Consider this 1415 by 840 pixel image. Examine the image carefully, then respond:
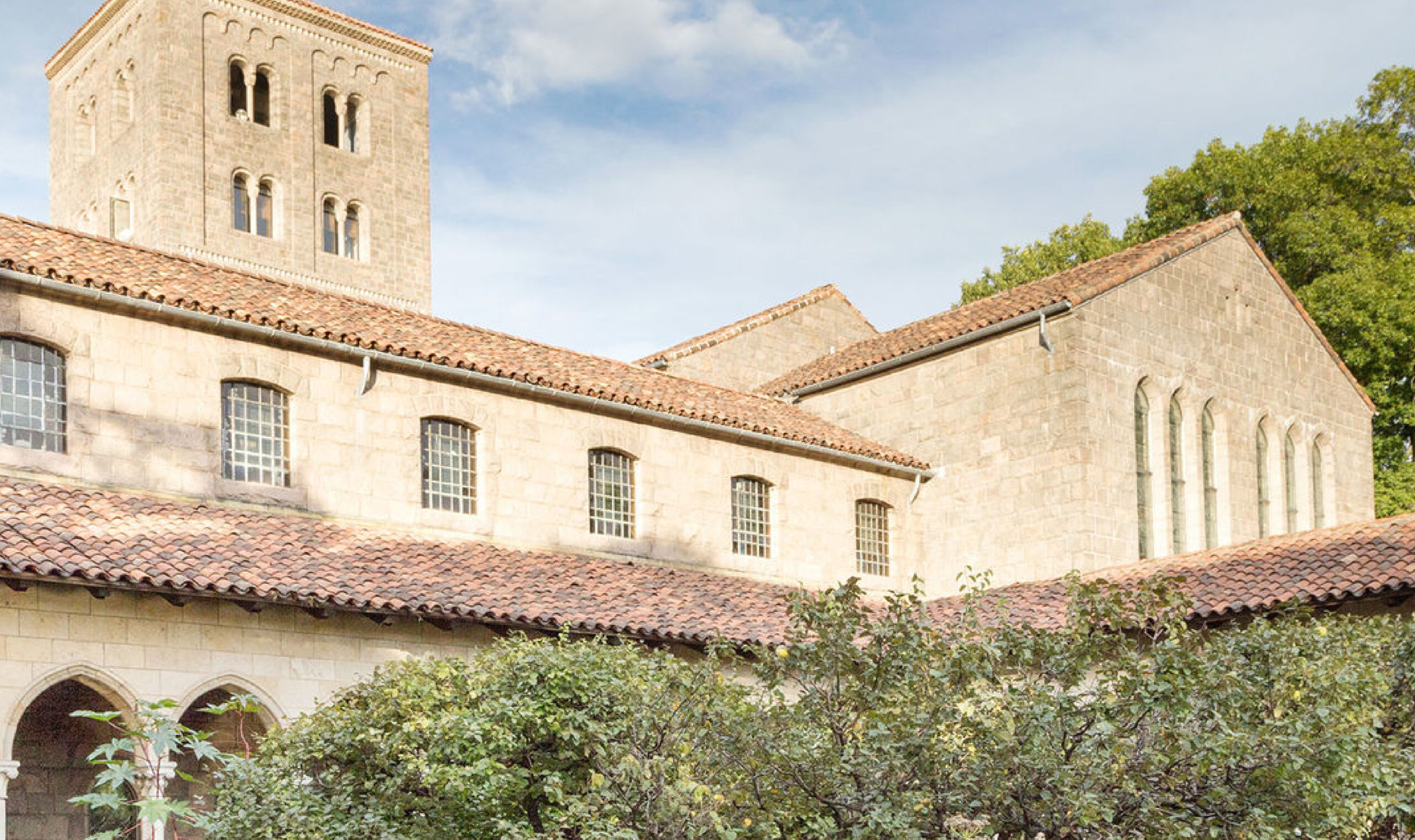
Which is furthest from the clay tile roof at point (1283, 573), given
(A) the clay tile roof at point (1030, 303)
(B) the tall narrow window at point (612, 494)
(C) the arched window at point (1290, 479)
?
(C) the arched window at point (1290, 479)

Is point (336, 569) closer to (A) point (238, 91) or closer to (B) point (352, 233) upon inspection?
(B) point (352, 233)

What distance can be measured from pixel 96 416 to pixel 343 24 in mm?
32586

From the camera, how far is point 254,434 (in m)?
19.0

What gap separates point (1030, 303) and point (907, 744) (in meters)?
17.9

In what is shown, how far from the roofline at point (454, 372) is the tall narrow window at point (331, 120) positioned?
2773 cm

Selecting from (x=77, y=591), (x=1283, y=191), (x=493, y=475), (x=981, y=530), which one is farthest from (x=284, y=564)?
(x=1283, y=191)

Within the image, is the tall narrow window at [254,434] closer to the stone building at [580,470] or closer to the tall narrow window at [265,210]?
the stone building at [580,470]

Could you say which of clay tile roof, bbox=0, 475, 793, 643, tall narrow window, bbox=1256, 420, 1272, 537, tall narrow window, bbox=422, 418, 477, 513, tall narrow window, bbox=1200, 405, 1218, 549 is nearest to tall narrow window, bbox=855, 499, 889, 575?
clay tile roof, bbox=0, 475, 793, 643

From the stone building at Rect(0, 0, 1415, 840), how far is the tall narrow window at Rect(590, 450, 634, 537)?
7 centimetres

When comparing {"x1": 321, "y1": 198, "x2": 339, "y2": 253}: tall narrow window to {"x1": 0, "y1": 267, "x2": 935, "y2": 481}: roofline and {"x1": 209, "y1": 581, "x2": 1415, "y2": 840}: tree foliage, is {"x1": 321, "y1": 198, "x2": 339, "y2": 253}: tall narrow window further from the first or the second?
{"x1": 209, "y1": 581, "x2": 1415, "y2": 840}: tree foliage

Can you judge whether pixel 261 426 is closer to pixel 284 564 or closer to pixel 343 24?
pixel 284 564

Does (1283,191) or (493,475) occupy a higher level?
(1283,191)

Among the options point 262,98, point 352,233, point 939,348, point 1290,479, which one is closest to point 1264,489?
point 1290,479

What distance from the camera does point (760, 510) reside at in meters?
24.6
